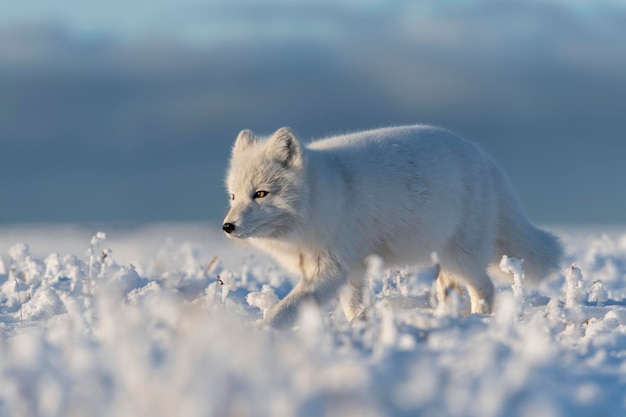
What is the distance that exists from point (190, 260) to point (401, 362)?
7.20 metres

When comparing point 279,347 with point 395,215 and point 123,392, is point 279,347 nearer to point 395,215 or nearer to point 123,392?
point 123,392

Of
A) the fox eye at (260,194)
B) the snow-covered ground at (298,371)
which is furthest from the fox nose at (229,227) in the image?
the snow-covered ground at (298,371)

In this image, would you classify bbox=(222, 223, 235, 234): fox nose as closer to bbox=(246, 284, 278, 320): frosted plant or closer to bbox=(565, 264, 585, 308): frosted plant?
bbox=(246, 284, 278, 320): frosted plant

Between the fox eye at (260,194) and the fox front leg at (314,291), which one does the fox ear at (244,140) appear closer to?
the fox eye at (260,194)

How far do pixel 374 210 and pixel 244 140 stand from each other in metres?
1.05

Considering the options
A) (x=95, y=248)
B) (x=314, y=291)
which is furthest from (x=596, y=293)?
(x=95, y=248)

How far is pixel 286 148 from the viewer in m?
5.02

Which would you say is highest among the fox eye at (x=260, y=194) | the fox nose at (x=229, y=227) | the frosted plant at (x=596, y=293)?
the fox eye at (x=260, y=194)

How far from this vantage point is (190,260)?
9250 millimetres

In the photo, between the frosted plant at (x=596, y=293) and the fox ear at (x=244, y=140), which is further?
the frosted plant at (x=596, y=293)

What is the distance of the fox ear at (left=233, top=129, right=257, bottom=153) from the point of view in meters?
5.48

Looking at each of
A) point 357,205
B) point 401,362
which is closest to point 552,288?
point 357,205

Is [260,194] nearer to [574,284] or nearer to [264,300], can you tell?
[264,300]

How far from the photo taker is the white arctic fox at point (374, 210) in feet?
16.3
